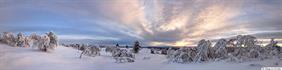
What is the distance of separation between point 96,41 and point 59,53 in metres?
0.66

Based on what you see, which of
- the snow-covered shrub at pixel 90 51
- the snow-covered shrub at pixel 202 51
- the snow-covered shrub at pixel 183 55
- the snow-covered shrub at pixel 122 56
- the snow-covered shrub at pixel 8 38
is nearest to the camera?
the snow-covered shrub at pixel 202 51

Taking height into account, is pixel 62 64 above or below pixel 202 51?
below

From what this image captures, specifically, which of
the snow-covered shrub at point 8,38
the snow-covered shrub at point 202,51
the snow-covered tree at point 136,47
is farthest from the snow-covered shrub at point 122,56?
the snow-covered shrub at point 8,38

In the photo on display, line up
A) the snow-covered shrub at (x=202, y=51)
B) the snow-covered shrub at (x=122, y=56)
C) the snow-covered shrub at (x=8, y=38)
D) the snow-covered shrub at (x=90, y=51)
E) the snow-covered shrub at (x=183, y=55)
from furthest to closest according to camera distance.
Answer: the snow-covered shrub at (x=90, y=51), the snow-covered shrub at (x=8, y=38), the snow-covered shrub at (x=122, y=56), the snow-covered shrub at (x=183, y=55), the snow-covered shrub at (x=202, y=51)

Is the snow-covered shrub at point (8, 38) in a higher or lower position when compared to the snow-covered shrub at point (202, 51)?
higher

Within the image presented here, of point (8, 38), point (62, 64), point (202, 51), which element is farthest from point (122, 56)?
point (8, 38)

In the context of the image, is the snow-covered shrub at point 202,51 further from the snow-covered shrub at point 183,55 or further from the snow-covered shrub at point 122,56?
the snow-covered shrub at point 122,56

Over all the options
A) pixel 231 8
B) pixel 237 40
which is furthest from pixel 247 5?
pixel 237 40

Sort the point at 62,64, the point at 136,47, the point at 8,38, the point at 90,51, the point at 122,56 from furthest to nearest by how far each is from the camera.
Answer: the point at 136,47 < the point at 90,51 < the point at 8,38 < the point at 122,56 < the point at 62,64

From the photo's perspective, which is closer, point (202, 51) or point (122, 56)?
point (202, 51)

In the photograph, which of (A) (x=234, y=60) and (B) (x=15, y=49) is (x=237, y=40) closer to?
(A) (x=234, y=60)

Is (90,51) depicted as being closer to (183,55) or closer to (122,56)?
(122,56)

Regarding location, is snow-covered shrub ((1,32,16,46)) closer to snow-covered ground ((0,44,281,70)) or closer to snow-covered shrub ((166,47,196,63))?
snow-covered ground ((0,44,281,70))

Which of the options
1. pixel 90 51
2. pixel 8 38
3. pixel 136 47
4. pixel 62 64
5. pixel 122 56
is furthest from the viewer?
pixel 136 47
